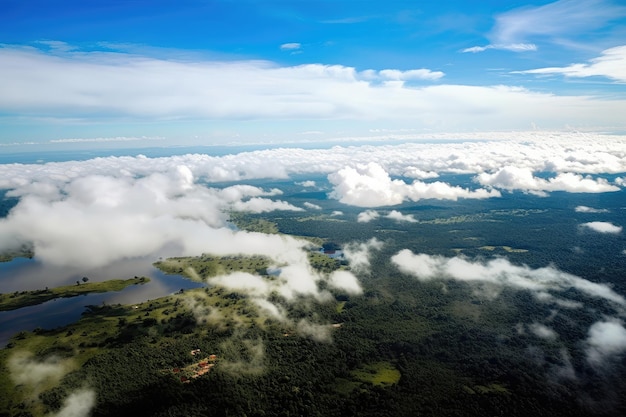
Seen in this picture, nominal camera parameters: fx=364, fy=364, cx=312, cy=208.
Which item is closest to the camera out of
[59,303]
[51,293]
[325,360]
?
[325,360]

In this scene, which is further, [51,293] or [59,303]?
[51,293]

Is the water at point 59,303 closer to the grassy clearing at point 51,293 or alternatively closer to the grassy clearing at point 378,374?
the grassy clearing at point 51,293

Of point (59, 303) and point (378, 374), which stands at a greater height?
point (59, 303)

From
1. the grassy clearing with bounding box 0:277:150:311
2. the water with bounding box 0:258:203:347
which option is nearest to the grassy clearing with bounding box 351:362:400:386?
the water with bounding box 0:258:203:347

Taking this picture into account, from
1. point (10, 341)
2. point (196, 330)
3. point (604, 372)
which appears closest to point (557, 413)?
point (604, 372)

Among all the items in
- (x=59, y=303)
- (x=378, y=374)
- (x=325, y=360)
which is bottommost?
(x=378, y=374)

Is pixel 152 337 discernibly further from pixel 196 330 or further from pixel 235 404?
pixel 235 404

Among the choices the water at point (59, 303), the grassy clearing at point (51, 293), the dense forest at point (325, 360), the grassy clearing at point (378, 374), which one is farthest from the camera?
the grassy clearing at point (51, 293)

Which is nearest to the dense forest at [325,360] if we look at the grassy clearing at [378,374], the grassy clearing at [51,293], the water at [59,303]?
the grassy clearing at [378,374]

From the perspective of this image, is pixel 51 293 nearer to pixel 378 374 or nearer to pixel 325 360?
pixel 325 360

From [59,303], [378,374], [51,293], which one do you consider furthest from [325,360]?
[51,293]
